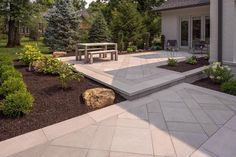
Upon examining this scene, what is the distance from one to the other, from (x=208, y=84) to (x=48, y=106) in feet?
14.3

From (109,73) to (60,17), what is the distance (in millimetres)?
8176

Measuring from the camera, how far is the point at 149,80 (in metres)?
6.29

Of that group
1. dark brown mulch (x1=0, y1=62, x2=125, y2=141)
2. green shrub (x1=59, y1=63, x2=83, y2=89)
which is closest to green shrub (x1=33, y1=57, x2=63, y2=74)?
dark brown mulch (x1=0, y1=62, x2=125, y2=141)

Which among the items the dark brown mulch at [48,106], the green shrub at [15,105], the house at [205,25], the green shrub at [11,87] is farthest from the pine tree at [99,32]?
the green shrub at [15,105]

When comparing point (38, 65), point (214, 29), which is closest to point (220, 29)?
point (214, 29)

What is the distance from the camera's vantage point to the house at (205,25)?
25.8ft

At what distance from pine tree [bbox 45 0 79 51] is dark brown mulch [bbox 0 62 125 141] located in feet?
24.8

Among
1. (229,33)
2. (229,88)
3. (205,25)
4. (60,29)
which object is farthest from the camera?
(60,29)

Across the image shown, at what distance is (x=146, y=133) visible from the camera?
3.74 metres

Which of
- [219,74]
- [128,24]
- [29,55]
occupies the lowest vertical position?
[219,74]

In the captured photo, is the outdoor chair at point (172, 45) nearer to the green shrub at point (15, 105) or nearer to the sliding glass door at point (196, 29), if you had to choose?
the sliding glass door at point (196, 29)

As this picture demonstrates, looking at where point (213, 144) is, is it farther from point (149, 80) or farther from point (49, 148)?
point (149, 80)

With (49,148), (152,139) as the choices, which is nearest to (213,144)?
(152,139)

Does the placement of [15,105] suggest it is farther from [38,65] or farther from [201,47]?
[201,47]
